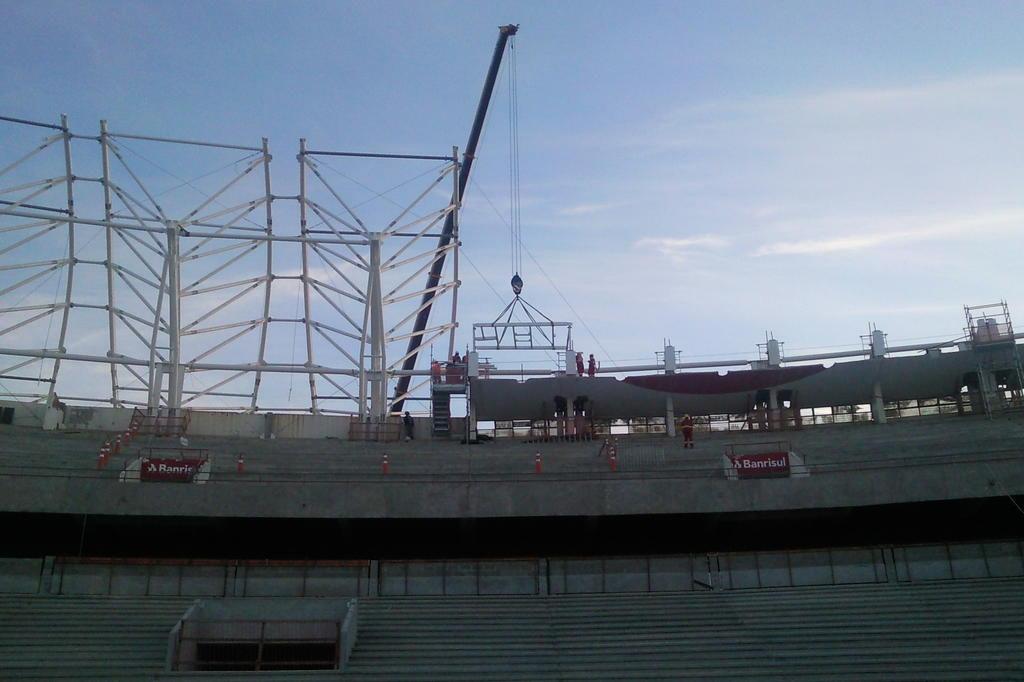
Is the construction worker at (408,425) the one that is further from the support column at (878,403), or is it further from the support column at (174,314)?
the support column at (878,403)

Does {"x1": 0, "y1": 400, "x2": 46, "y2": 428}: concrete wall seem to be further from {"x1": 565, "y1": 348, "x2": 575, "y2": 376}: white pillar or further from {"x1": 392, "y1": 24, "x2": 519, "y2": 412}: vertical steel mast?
{"x1": 565, "y1": 348, "x2": 575, "y2": 376}: white pillar

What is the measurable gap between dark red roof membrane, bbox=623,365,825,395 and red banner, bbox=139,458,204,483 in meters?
21.1

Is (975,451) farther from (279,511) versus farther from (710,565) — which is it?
(279,511)

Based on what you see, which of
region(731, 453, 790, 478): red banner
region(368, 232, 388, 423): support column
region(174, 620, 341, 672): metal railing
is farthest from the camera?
region(368, 232, 388, 423): support column

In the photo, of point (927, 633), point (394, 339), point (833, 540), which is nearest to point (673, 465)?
point (833, 540)

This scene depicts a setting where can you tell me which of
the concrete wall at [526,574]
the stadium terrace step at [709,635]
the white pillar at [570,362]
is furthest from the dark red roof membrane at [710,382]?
the stadium terrace step at [709,635]

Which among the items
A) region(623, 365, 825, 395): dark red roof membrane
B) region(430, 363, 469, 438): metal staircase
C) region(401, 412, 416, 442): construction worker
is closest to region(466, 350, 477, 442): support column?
region(430, 363, 469, 438): metal staircase

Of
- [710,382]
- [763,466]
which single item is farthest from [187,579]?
[710,382]

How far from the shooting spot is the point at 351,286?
4812 centimetres

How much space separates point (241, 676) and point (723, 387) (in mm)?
28293

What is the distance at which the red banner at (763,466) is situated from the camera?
27.7 m

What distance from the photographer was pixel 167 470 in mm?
26984

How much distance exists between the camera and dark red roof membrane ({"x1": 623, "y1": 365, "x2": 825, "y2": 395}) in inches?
1618

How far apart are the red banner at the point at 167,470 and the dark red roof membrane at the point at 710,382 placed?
21090mm
